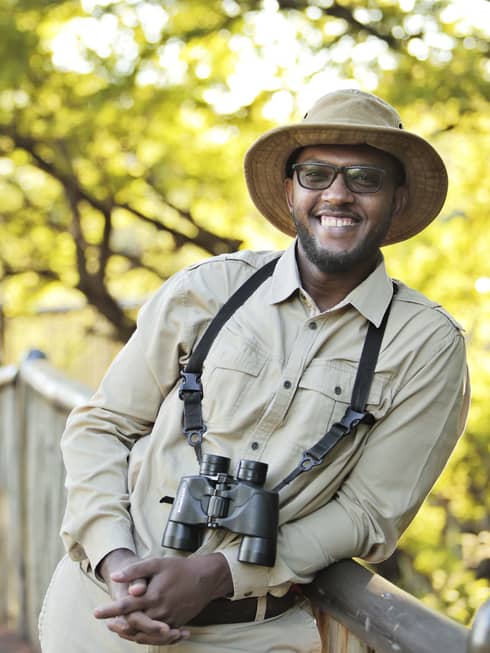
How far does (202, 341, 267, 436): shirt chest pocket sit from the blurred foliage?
2913 mm

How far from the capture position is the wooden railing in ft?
5.69

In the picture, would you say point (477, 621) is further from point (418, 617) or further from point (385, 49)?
point (385, 49)

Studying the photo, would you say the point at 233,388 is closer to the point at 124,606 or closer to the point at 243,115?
the point at 124,606

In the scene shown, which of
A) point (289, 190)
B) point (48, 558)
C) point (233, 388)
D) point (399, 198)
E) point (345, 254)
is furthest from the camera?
point (48, 558)

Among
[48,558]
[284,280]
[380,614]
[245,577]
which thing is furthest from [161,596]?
[48,558]

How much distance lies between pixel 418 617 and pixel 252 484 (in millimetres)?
476

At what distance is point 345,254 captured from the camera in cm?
230

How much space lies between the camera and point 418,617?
171cm

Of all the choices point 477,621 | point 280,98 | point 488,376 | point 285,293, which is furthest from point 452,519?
point 477,621

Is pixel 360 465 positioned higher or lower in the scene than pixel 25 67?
lower

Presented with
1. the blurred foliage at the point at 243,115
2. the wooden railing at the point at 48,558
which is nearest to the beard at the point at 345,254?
the wooden railing at the point at 48,558

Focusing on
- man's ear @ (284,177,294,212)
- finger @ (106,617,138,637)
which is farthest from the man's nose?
finger @ (106,617,138,637)

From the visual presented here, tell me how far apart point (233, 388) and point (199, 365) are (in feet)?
0.37

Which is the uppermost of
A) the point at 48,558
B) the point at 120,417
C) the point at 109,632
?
the point at 120,417
